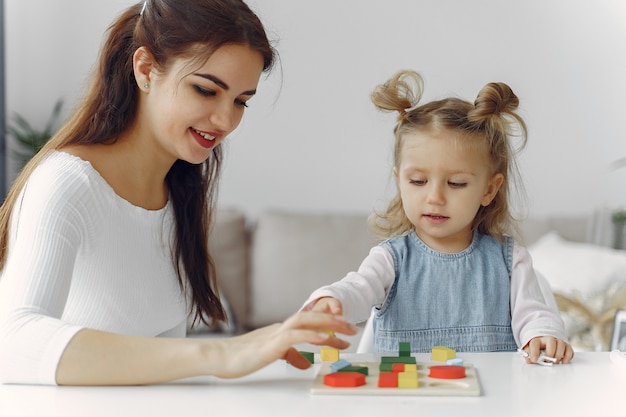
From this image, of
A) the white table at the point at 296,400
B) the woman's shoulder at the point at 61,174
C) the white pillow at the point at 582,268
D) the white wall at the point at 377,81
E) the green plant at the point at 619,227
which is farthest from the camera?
the white wall at the point at 377,81

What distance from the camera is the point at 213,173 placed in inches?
68.6

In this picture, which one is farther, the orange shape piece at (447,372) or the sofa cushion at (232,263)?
the sofa cushion at (232,263)

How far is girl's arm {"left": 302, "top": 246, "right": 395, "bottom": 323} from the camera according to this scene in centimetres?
133

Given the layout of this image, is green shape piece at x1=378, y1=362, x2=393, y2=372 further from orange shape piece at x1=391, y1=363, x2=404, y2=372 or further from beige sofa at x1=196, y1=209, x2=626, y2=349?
beige sofa at x1=196, y1=209, x2=626, y2=349

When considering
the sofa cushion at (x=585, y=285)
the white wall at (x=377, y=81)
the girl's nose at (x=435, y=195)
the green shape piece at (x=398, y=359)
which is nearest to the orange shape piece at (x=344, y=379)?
the green shape piece at (x=398, y=359)

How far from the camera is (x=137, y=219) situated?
58.4 inches

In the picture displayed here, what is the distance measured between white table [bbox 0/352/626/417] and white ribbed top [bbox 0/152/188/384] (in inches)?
2.5

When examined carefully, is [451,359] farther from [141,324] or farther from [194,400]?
[141,324]

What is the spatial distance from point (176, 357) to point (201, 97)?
1.59 feet

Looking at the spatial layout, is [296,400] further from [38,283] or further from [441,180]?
[441,180]

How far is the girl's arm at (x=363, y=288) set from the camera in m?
1.33

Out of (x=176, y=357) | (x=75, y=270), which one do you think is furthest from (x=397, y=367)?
(x=75, y=270)

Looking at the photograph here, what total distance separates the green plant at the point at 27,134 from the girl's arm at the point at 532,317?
2.84 meters

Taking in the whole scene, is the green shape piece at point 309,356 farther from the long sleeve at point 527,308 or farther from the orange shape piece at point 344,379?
the long sleeve at point 527,308
